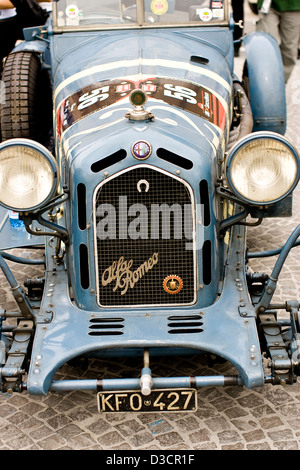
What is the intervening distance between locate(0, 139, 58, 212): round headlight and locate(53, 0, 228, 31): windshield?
6.31ft

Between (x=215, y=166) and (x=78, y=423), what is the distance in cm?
158

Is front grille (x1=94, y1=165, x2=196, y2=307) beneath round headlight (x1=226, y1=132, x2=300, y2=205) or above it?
beneath

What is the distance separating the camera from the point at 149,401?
134 inches

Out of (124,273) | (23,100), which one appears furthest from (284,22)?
(124,273)

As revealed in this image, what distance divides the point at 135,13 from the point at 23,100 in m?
1.05

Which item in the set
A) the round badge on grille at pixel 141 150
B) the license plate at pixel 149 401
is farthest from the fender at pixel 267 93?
the license plate at pixel 149 401

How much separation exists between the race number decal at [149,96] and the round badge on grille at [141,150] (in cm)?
60

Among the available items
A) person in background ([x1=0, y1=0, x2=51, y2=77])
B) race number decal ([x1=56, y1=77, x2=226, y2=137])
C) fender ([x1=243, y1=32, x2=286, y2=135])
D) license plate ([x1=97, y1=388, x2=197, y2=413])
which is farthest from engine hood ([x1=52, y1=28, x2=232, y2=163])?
person in background ([x1=0, y1=0, x2=51, y2=77])

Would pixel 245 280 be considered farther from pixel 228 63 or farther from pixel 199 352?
pixel 228 63

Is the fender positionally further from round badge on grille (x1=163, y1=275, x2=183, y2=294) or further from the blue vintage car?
round badge on grille (x1=163, y1=275, x2=183, y2=294)

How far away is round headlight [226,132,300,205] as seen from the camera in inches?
140

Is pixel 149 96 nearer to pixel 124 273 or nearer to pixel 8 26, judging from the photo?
pixel 124 273

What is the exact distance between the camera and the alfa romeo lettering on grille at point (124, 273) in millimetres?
3756

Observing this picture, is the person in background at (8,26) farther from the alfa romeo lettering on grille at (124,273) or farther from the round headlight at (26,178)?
the alfa romeo lettering on grille at (124,273)
